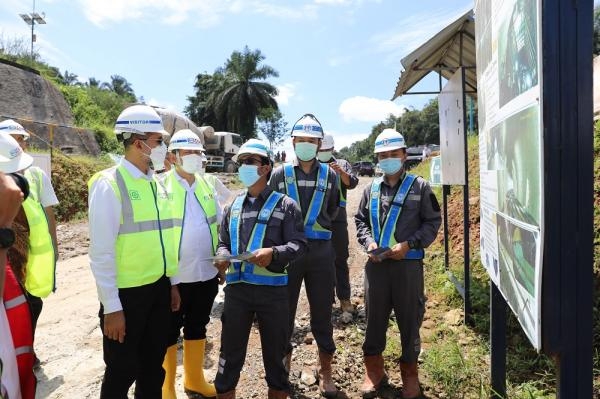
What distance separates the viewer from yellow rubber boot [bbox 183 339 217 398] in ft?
11.1

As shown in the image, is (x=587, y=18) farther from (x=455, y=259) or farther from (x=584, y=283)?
(x=455, y=259)

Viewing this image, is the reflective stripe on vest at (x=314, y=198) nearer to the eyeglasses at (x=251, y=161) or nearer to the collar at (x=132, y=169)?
the eyeglasses at (x=251, y=161)

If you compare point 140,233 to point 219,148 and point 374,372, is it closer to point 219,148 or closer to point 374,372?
point 374,372

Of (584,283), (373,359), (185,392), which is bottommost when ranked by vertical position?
(185,392)

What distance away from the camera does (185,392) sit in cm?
345

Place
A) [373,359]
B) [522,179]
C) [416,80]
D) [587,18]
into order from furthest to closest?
[416,80]
[373,359]
[522,179]
[587,18]

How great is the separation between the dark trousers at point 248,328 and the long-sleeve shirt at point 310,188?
0.94m

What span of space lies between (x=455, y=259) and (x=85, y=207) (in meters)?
10.7

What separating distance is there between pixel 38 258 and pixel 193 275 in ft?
3.40

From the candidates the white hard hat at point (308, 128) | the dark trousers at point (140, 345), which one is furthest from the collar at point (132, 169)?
the white hard hat at point (308, 128)

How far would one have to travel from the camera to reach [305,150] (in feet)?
11.9

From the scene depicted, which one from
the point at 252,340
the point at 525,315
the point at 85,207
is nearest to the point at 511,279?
the point at 525,315

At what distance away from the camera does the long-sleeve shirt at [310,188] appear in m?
3.64

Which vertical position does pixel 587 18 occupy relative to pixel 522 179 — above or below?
above
